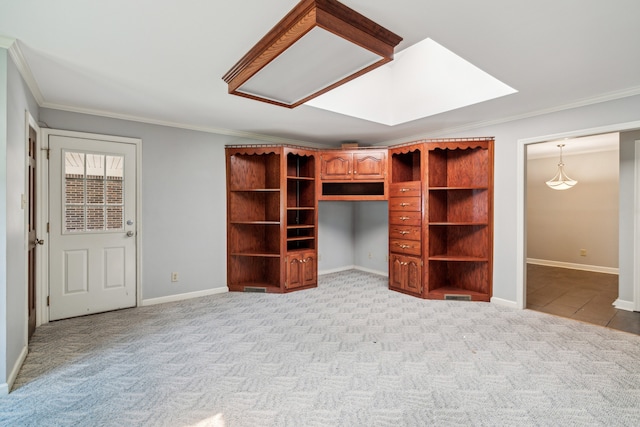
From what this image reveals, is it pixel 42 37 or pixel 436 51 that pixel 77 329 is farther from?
pixel 436 51

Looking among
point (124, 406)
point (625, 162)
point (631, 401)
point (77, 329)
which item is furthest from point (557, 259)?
point (77, 329)

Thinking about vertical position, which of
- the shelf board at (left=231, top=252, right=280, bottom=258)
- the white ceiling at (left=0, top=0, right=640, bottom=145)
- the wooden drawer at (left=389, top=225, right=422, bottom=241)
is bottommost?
the shelf board at (left=231, top=252, right=280, bottom=258)

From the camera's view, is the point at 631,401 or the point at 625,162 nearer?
the point at 631,401

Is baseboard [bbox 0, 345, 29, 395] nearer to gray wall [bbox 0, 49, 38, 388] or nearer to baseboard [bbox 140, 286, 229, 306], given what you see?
gray wall [bbox 0, 49, 38, 388]

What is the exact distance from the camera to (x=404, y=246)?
180 inches

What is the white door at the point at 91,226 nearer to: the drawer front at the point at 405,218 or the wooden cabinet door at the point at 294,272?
the wooden cabinet door at the point at 294,272

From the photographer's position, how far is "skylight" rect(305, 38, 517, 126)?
3400mm

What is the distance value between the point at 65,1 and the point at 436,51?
3365mm

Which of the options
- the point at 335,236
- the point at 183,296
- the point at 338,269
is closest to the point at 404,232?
the point at 335,236

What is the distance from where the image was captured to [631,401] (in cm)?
205

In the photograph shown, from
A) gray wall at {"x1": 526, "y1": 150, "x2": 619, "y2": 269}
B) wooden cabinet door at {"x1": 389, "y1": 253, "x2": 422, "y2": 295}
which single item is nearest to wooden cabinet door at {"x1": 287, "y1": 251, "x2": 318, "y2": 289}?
wooden cabinet door at {"x1": 389, "y1": 253, "x2": 422, "y2": 295}

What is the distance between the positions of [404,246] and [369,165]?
134cm

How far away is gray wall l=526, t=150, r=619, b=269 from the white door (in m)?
7.10

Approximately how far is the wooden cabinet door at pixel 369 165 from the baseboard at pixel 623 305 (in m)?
3.40
